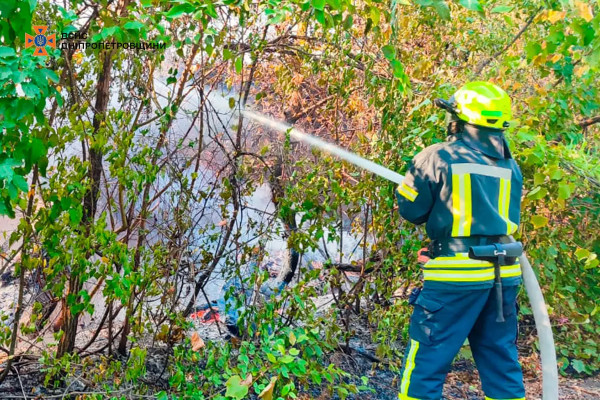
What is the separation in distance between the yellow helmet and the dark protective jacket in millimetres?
46

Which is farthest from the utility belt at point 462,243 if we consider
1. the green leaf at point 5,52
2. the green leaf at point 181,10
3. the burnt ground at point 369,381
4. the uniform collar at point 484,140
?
the green leaf at point 5,52

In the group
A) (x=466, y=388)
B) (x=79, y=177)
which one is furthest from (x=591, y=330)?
(x=79, y=177)

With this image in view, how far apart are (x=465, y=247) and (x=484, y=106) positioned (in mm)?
696

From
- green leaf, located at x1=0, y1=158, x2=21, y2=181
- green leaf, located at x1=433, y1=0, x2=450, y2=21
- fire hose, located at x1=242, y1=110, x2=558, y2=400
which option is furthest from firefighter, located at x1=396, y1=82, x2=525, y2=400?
green leaf, located at x1=0, y1=158, x2=21, y2=181

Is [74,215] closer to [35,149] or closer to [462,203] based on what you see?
[35,149]

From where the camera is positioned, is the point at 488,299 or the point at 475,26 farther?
the point at 475,26

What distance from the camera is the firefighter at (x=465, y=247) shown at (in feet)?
8.71

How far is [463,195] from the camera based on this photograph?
104 inches

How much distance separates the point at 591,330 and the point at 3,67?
3885mm

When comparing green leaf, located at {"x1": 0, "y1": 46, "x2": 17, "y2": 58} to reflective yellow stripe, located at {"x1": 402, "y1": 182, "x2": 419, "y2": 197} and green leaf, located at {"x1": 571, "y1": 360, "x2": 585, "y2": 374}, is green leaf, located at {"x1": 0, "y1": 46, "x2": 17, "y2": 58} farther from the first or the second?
green leaf, located at {"x1": 571, "y1": 360, "x2": 585, "y2": 374}

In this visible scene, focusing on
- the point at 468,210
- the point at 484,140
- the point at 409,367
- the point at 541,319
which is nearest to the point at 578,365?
the point at 541,319

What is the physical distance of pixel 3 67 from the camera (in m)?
1.56

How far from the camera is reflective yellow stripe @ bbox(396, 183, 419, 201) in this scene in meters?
2.74

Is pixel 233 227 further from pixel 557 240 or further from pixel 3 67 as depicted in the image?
pixel 557 240
